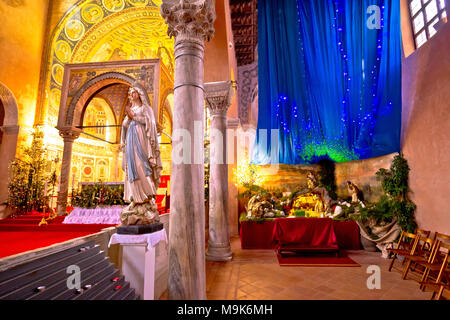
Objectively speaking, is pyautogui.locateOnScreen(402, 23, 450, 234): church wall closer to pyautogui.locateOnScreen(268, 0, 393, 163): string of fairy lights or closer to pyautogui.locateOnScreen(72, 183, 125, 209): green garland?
pyautogui.locateOnScreen(268, 0, 393, 163): string of fairy lights

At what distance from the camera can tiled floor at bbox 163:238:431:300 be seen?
3420 mm

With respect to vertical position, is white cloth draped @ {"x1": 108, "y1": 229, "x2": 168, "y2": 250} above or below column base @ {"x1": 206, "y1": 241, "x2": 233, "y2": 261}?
above

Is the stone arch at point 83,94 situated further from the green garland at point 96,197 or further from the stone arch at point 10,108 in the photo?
the green garland at point 96,197

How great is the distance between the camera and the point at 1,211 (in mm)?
7414

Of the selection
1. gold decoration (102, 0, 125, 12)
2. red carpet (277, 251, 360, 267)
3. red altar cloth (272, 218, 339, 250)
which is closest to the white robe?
red carpet (277, 251, 360, 267)

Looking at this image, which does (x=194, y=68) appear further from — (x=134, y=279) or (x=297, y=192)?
(x=297, y=192)

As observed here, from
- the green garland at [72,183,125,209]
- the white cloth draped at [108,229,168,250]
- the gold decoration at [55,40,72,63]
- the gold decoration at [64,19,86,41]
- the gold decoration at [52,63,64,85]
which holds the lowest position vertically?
the white cloth draped at [108,229,168,250]

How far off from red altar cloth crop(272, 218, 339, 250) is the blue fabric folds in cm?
399

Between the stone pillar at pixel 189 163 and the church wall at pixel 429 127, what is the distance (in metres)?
5.04

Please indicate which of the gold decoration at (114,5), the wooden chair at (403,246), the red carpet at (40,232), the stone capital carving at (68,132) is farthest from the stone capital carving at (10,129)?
the wooden chair at (403,246)

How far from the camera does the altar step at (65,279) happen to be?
2.01 meters

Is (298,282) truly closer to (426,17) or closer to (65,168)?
(426,17)

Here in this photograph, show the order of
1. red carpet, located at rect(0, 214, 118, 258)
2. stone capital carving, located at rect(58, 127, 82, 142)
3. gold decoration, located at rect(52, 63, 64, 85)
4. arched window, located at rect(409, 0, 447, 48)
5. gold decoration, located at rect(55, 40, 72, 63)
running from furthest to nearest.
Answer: gold decoration, located at rect(55, 40, 72, 63) < gold decoration, located at rect(52, 63, 64, 85) < stone capital carving, located at rect(58, 127, 82, 142) < arched window, located at rect(409, 0, 447, 48) < red carpet, located at rect(0, 214, 118, 258)

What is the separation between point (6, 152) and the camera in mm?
8695
